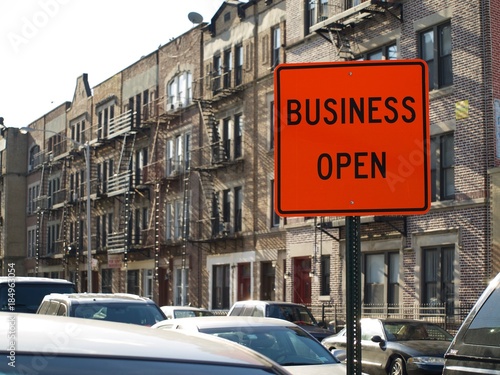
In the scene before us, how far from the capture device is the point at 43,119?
70250 mm

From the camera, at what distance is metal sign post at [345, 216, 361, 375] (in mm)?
5105

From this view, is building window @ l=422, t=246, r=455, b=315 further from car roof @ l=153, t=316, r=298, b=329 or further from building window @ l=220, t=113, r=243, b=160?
car roof @ l=153, t=316, r=298, b=329

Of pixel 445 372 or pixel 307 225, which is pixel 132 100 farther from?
pixel 445 372

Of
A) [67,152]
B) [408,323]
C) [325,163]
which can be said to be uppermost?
[67,152]

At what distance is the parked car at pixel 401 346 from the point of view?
17344 mm

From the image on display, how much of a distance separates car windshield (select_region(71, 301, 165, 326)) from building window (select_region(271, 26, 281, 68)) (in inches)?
910

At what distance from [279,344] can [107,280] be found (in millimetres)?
45098

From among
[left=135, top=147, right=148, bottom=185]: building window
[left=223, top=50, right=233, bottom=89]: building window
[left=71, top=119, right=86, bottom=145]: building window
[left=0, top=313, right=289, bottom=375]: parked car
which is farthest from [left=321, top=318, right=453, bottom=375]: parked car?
[left=71, top=119, right=86, bottom=145]: building window

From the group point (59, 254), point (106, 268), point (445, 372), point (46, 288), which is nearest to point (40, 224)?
point (59, 254)

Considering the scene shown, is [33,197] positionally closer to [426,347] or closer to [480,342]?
[426,347]

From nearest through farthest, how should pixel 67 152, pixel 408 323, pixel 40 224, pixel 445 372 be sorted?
pixel 445 372, pixel 408 323, pixel 67 152, pixel 40 224

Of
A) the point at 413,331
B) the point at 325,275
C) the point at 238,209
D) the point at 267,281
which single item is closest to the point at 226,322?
the point at 413,331

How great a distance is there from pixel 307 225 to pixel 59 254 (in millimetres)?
32137

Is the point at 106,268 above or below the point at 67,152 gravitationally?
below
